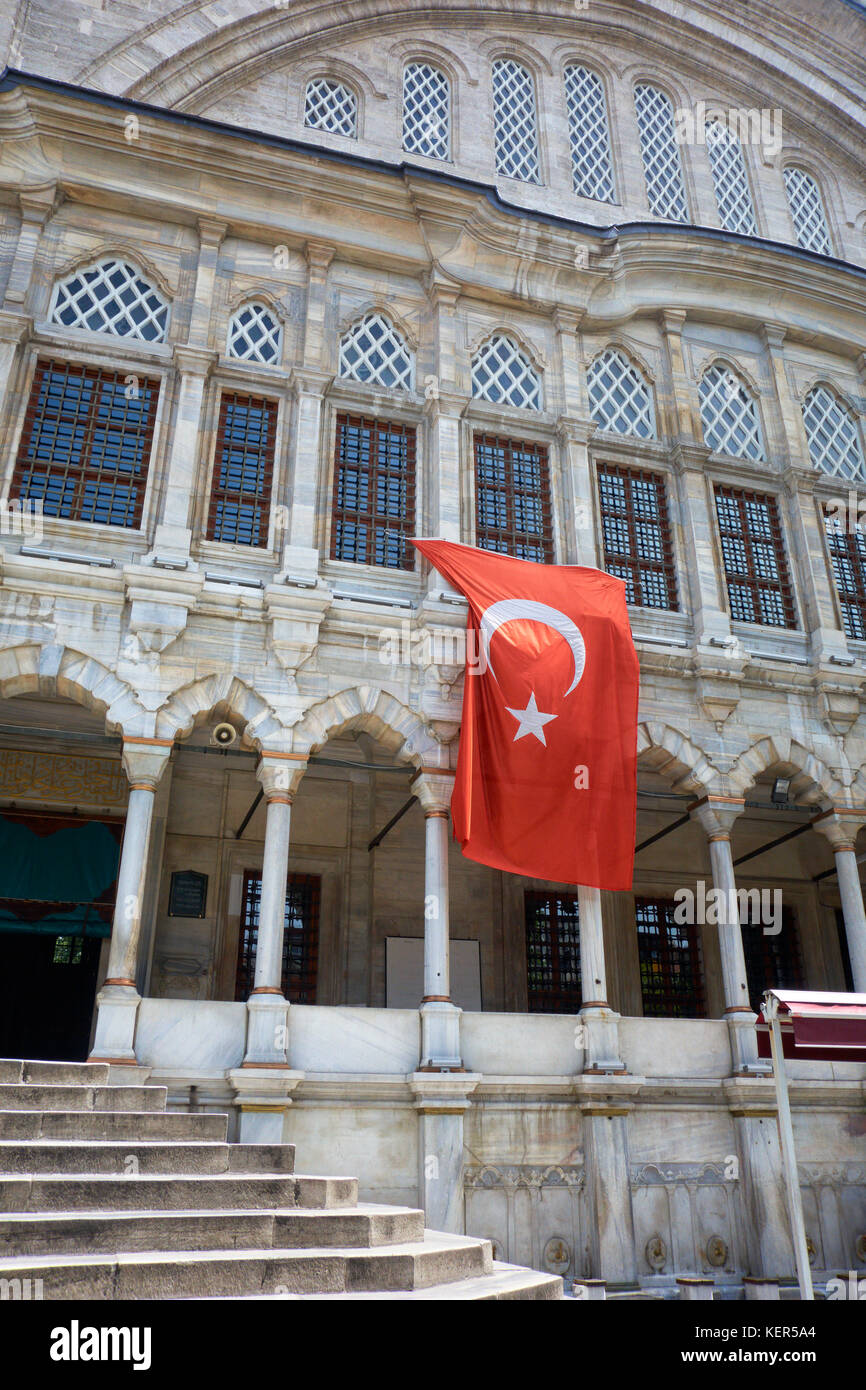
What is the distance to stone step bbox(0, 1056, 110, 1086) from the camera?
836 cm

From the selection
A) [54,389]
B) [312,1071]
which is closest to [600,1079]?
[312,1071]

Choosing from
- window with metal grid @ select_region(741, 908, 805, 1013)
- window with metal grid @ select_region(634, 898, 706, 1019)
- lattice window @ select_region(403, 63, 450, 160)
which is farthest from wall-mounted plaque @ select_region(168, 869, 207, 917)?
lattice window @ select_region(403, 63, 450, 160)

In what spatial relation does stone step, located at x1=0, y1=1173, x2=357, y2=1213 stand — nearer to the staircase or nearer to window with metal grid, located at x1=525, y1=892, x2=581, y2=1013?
the staircase

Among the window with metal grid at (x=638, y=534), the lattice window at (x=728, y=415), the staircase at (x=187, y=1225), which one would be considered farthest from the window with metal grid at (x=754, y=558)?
the staircase at (x=187, y=1225)

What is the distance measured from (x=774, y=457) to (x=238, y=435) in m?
8.35

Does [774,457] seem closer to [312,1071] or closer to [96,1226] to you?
[312,1071]

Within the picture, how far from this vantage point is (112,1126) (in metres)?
7.66

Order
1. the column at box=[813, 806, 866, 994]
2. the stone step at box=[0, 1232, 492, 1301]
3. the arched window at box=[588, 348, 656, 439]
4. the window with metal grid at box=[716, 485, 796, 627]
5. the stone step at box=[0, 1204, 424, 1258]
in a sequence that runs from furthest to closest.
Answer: the arched window at box=[588, 348, 656, 439] < the window with metal grid at box=[716, 485, 796, 627] < the column at box=[813, 806, 866, 994] < the stone step at box=[0, 1204, 424, 1258] < the stone step at box=[0, 1232, 492, 1301]

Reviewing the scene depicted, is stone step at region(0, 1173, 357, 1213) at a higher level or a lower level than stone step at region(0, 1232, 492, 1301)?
higher

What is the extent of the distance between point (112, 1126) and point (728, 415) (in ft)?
45.5

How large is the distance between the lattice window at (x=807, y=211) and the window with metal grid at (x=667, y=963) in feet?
42.1

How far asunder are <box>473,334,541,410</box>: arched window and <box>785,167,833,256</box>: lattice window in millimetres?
7857

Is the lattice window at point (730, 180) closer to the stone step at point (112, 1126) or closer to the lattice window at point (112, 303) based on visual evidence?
the lattice window at point (112, 303)

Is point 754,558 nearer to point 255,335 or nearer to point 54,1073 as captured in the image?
point 255,335
